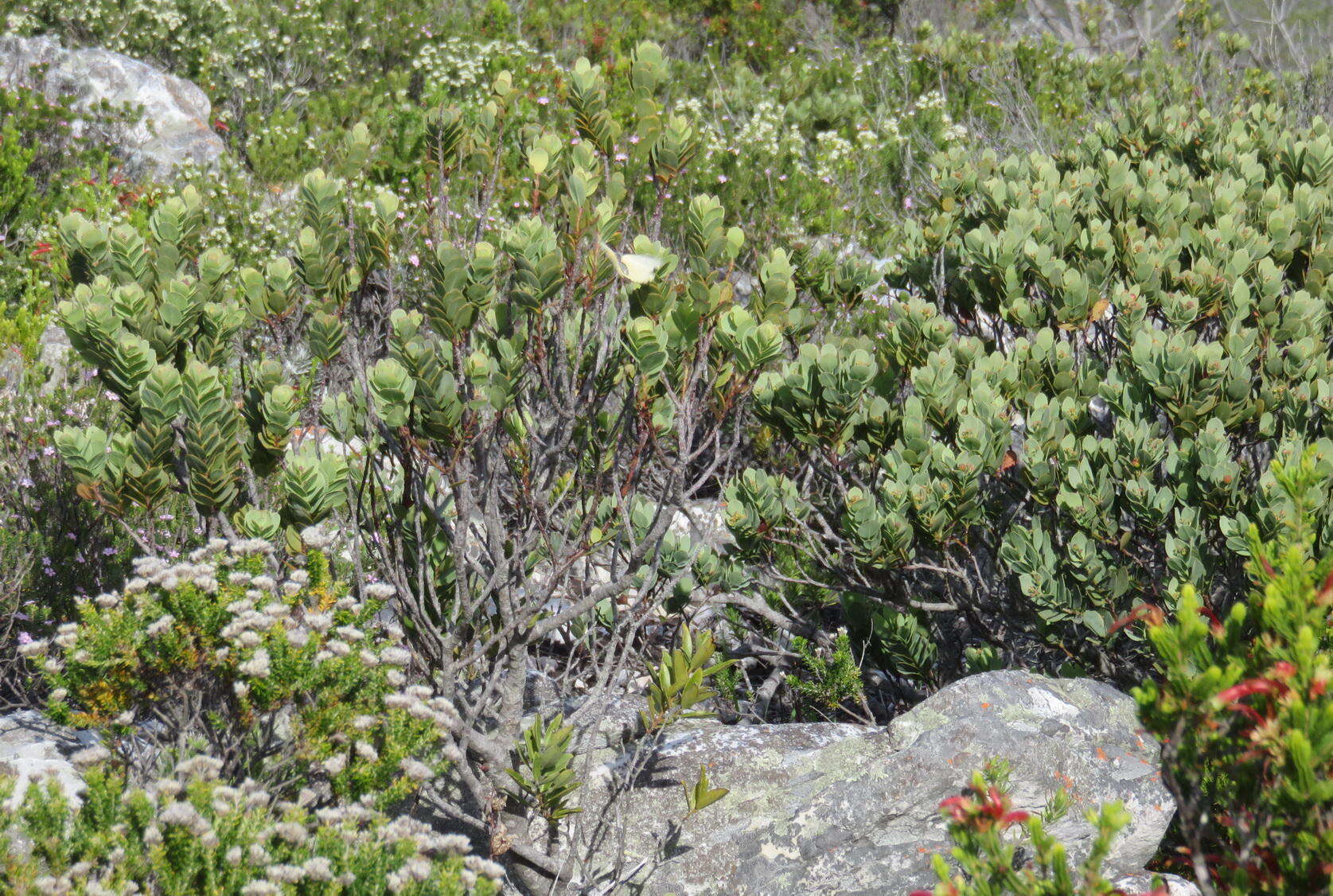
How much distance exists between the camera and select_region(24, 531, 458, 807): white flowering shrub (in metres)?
2.40

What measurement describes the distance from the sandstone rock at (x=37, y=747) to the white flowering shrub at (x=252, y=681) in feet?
0.85

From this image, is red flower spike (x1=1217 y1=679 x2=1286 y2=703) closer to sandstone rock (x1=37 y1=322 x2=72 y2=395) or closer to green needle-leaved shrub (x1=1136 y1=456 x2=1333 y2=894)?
green needle-leaved shrub (x1=1136 y1=456 x2=1333 y2=894)

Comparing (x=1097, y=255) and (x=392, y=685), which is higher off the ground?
(x=1097, y=255)

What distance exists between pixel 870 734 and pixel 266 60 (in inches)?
386

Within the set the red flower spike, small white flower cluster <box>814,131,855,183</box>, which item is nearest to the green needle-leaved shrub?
the red flower spike

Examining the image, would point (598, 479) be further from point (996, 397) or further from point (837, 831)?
point (996, 397)

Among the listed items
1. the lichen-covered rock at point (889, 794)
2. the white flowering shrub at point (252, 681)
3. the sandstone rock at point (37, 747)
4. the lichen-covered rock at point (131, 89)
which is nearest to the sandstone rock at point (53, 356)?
the lichen-covered rock at point (131, 89)

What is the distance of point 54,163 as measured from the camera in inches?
321

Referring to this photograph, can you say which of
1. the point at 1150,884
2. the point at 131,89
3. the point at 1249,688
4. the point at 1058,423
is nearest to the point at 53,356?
the point at 131,89

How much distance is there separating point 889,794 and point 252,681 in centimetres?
154

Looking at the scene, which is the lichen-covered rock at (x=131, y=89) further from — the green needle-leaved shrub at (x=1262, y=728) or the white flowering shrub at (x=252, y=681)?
the green needle-leaved shrub at (x=1262, y=728)

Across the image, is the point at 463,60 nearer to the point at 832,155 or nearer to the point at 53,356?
the point at 832,155

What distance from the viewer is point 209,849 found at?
80.4 inches

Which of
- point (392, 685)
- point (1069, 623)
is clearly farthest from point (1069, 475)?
point (392, 685)
